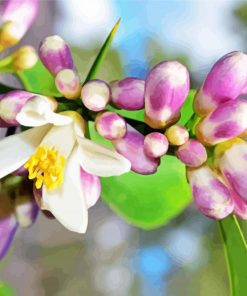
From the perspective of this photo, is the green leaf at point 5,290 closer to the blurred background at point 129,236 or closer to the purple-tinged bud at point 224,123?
the blurred background at point 129,236

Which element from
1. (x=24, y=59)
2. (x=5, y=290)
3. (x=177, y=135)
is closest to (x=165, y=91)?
(x=177, y=135)

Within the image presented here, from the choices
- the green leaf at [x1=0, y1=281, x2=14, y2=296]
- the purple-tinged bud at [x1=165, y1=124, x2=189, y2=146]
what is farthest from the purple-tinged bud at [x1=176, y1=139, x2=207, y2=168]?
the green leaf at [x1=0, y1=281, x2=14, y2=296]

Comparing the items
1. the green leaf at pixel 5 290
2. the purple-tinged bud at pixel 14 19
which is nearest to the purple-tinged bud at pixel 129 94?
the purple-tinged bud at pixel 14 19

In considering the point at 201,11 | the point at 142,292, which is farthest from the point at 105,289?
the point at 201,11

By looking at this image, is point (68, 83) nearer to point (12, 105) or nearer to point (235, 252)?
point (12, 105)

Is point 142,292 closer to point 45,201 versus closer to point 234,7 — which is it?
point 45,201

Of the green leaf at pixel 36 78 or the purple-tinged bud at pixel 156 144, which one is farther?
the green leaf at pixel 36 78
